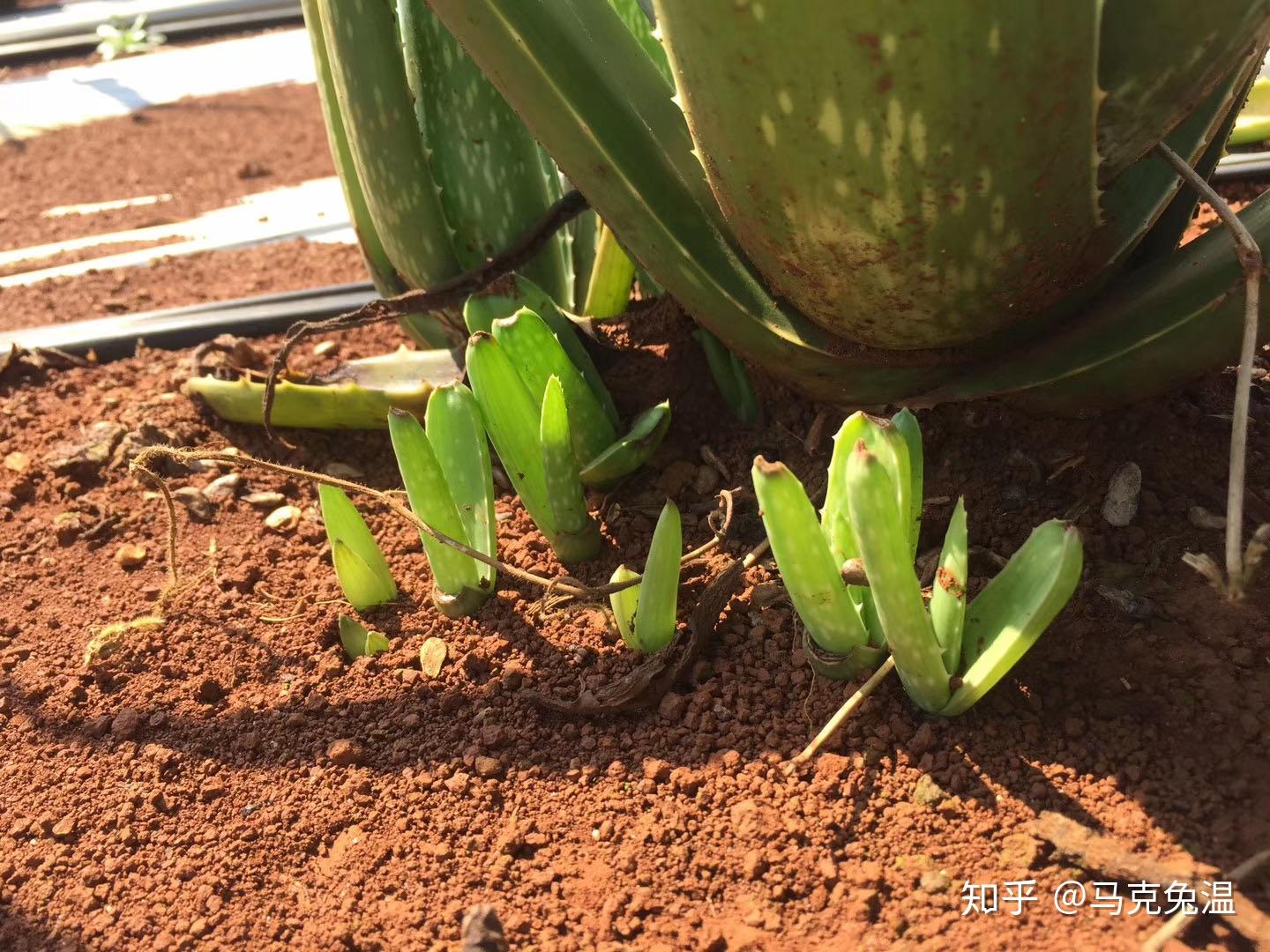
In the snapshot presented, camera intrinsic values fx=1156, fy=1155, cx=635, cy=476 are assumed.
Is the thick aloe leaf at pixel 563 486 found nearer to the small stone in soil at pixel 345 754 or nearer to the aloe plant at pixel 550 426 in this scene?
the aloe plant at pixel 550 426

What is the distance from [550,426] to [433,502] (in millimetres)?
150

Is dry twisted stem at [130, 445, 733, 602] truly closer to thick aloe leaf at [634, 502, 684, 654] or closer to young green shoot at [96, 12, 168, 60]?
thick aloe leaf at [634, 502, 684, 654]

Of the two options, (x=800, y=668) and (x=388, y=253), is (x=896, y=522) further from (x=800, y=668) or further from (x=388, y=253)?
(x=388, y=253)

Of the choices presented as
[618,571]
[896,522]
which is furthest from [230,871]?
[896,522]

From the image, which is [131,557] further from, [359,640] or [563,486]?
[563,486]

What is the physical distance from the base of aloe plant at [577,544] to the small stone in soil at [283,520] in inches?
15.0

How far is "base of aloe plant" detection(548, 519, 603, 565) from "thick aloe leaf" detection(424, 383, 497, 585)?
0.08 metres

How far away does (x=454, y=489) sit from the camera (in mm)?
1226

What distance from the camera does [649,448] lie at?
4.34 ft

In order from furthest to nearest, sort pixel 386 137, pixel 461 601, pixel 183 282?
pixel 183 282 → pixel 386 137 → pixel 461 601

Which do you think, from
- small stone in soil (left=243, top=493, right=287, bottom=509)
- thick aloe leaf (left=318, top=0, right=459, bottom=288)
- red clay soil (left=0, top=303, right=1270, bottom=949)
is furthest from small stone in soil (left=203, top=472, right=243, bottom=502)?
thick aloe leaf (left=318, top=0, right=459, bottom=288)

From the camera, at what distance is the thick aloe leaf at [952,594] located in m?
0.94

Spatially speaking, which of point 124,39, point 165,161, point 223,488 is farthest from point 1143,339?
point 124,39

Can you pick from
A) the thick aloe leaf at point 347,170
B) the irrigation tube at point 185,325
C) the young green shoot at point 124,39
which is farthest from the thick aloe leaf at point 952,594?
the young green shoot at point 124,39
